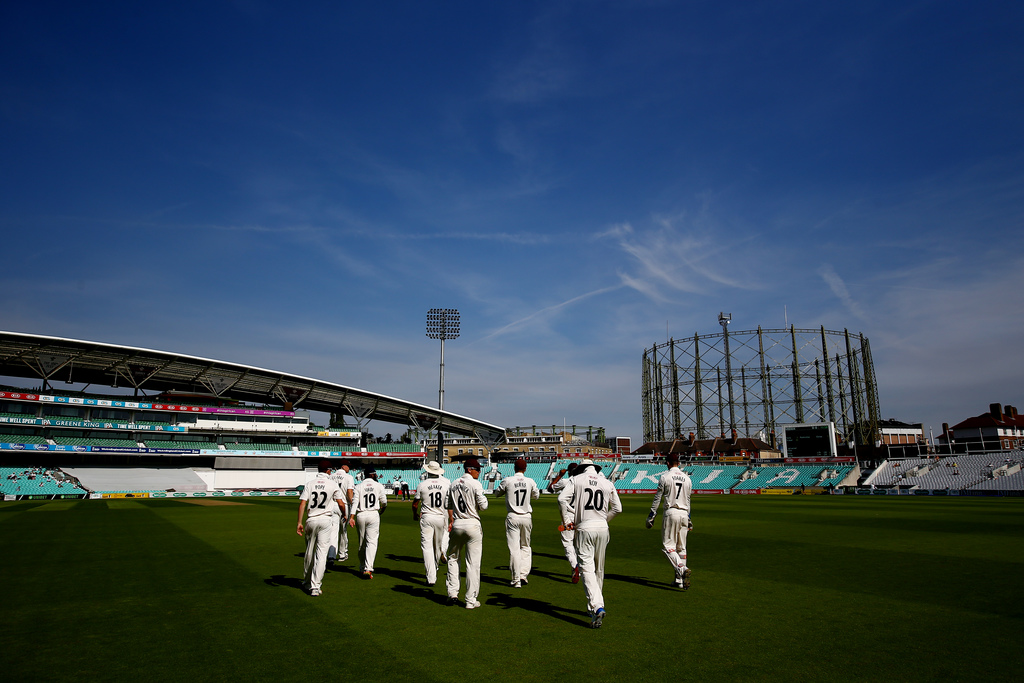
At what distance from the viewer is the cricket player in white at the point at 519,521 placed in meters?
9.33

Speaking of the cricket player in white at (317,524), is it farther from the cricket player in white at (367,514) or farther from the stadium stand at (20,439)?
the stadium stand at (20,439)

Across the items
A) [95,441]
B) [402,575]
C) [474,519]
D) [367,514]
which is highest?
[95,441]

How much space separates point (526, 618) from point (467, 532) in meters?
1.34

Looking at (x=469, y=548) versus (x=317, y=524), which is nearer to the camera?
(x=469, y=548)

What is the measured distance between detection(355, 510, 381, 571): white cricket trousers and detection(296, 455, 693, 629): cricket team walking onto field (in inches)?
0.7

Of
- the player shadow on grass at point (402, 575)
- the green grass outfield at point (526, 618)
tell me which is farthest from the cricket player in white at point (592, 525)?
the player shadow on grass at point (402, 575)

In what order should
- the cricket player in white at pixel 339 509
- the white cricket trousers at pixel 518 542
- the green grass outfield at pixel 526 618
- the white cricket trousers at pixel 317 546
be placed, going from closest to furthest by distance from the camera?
1. the green grass outfield at pixel 526 618
2. the white cricket trousers at pixel 317 546
3. the white cricket trousers at pixel 518 542
4. the cricket player in white at pixel 339 509

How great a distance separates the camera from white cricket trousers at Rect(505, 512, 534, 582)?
30.5ft

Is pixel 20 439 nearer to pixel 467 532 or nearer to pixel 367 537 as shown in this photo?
pixel 367 537

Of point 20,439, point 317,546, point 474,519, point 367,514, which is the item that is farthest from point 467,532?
point 20,439

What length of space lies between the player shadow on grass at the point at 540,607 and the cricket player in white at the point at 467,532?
496 millimetres

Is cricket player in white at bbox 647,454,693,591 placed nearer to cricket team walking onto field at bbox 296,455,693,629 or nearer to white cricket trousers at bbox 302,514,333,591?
cricket team walking onto field at bbox 296,455,693,629

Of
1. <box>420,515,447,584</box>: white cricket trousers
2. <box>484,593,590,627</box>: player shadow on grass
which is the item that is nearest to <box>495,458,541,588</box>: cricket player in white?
<box>484,593,590,627</box>: player shadow on grass

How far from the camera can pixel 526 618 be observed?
7301 millimetres
